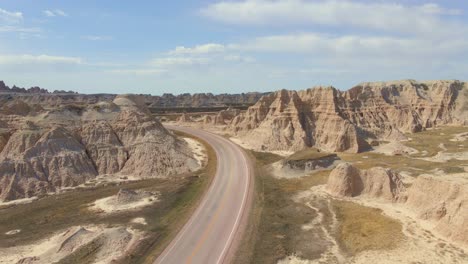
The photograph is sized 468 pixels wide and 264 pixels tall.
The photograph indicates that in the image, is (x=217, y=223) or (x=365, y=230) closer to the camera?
(x=365, y=230)

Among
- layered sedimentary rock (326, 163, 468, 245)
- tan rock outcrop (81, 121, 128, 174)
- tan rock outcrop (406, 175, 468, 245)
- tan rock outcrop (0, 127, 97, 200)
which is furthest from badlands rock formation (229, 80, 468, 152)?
tan rock outcrop (406, 175, 468, 245)

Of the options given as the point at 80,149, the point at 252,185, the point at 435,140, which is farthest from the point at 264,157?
the point at 435,140

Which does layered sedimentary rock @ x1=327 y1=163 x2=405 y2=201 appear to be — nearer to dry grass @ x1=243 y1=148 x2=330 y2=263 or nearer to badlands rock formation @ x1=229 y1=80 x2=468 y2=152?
dry grass @ x1=243 y1=148 x2=330 y2=263

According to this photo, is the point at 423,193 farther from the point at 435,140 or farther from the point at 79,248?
the point at 435,140

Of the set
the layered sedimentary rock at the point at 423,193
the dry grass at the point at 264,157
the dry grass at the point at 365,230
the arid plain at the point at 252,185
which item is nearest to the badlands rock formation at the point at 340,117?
the arid plain at the point at 252,185

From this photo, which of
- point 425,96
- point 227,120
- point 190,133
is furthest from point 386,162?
point 425,96

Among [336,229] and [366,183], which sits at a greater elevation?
[366,183]

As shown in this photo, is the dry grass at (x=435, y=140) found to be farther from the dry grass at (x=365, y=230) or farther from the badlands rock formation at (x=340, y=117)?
the dry grass at (x=365, y=230)
